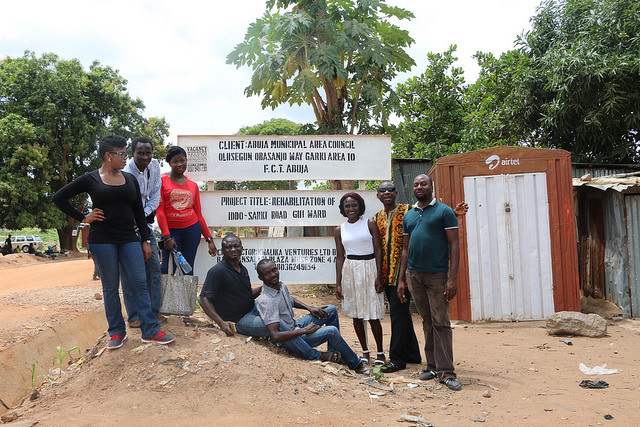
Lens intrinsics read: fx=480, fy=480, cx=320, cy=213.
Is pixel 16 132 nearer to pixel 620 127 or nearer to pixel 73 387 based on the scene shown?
pixel 73 387

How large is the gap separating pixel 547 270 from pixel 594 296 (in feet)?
6.02

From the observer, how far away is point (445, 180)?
734cm

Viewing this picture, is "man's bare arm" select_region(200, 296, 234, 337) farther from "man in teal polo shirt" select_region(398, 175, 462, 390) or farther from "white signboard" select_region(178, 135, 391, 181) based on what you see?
"white signboard" select_region(178, 135, 391, 181)

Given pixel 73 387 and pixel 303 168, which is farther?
pixel 303 168

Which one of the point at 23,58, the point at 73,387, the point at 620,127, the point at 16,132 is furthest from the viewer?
the point at 23,58

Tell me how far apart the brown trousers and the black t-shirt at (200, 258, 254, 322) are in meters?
1.55

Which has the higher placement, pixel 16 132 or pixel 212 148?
pixel 16 132

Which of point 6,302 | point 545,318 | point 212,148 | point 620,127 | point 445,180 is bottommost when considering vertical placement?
point 545,318

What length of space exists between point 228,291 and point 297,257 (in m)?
2.57

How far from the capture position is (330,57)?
29.8ft

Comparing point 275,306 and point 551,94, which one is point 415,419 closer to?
point 275,306

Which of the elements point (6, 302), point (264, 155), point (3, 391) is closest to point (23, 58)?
point (6, 302)

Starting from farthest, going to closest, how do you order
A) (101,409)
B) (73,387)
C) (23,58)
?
(23,58)
(73,387)
(101,409)

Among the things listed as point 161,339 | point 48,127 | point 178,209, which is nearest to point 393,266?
point 161,339
